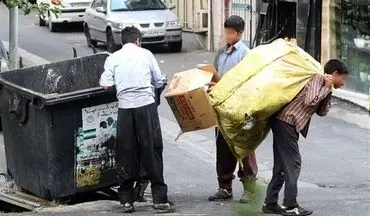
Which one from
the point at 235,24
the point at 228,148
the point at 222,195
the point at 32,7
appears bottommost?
the point at 222,195

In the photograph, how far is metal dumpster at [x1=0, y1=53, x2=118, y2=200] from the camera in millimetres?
7023

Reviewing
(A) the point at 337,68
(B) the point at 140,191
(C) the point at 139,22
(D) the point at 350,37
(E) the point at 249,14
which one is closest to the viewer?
(A) the point at 337,68

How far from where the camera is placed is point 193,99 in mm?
6797

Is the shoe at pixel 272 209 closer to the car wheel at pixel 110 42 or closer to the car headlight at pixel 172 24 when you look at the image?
the car wheel at pixel 110 42

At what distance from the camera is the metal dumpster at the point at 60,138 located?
7.02 metres

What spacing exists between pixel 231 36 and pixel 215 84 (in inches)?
26.2

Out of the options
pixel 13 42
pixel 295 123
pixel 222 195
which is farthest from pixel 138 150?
pixel 13 42

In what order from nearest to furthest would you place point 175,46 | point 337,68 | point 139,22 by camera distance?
1. point 337,68
2. point 139,22
3. point 175,46

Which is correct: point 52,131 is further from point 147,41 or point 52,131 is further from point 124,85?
point 147,41

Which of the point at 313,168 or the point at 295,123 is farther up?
the point at 295,123

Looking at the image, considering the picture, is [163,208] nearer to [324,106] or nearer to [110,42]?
[324,106]

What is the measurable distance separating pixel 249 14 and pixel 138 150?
12092 mm

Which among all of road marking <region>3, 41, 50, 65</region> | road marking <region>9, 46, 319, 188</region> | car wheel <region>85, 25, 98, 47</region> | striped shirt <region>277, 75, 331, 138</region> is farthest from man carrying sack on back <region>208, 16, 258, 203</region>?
car wheel <region>85, 25, 98, 47</region>

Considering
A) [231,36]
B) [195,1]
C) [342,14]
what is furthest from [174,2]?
[231,36]
